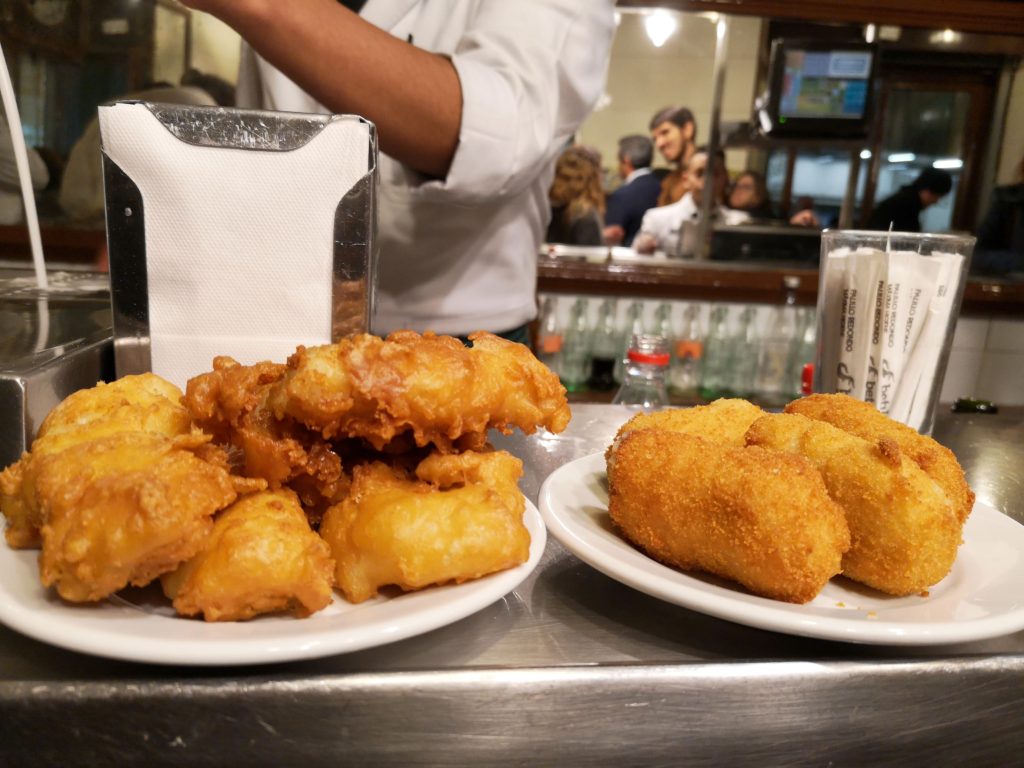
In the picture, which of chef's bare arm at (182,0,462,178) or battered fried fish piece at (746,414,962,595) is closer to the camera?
battered fried fish piece at (746,414,962,595)

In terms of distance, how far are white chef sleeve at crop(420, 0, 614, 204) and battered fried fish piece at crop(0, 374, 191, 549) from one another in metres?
0.88

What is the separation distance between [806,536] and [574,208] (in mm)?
3963

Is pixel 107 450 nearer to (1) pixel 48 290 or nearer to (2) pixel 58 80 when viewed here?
(1) pixel 48 290

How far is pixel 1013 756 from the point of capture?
2.15 ft

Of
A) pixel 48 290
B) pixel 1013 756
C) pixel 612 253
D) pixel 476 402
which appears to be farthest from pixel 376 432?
pixel 612 253

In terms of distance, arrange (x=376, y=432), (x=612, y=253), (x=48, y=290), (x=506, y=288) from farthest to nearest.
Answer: (x=612, y=253), (x=506, y=288), (x=48, y=290), (x=376, y=432)

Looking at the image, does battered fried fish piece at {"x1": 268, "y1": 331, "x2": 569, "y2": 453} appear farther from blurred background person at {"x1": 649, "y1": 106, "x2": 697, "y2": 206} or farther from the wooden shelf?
blurred background person at {"x1": 649, "y1": 106, "x2": 697, "y2": 206}

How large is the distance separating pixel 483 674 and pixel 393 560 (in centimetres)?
11

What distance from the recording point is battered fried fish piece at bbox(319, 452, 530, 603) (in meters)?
0.64

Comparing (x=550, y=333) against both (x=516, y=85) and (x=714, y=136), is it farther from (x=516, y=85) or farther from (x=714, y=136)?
(x=516, y=85)

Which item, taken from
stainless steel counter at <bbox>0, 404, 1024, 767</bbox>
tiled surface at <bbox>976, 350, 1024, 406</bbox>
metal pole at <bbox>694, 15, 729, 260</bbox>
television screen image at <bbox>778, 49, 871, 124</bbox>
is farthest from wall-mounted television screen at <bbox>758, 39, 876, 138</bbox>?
stainless steel counter at <bbox>0, 404, 1024, 767</bbox>

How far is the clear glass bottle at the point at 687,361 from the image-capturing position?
148 inches

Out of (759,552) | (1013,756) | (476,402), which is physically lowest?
(1013,756)

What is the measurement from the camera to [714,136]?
4.13 m
